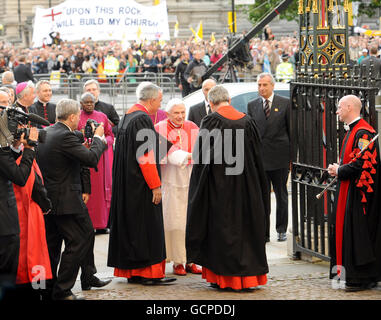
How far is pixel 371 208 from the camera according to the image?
769 cm

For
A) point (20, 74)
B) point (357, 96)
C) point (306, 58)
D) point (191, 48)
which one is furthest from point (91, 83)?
point (191, 48)

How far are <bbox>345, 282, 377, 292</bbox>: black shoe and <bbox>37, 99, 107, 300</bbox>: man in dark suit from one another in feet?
8.02

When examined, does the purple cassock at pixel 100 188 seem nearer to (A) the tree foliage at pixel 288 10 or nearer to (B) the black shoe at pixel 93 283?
(B) the black shoe at pixel 93 283

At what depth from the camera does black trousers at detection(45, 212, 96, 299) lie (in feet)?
24.6

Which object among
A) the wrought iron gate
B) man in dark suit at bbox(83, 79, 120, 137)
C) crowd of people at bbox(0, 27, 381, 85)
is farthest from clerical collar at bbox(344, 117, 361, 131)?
crowd of people at bbox(0, 27, 381, 85)

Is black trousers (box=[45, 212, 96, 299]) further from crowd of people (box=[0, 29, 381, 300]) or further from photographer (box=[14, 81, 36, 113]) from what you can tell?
photographer (box=[14, 81, 36, 113])

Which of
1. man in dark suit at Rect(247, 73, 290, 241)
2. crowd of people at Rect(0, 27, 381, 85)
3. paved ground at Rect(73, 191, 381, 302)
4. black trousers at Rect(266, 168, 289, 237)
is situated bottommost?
paved ground at Rect(73, 191, 381, 302)

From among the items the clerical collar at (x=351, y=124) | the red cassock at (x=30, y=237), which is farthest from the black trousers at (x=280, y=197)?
the red cassock at (x=30, y=237)

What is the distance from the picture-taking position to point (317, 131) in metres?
8.71

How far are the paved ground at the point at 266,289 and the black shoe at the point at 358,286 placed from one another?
0.16ft

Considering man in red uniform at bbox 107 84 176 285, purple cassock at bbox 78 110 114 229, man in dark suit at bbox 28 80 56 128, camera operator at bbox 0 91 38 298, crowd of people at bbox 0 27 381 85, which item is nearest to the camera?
camera operator at bbox 0 91 38 298

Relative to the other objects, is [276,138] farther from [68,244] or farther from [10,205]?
[10,205]

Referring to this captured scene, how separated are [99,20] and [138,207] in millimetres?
17918

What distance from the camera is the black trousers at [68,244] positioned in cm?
750
